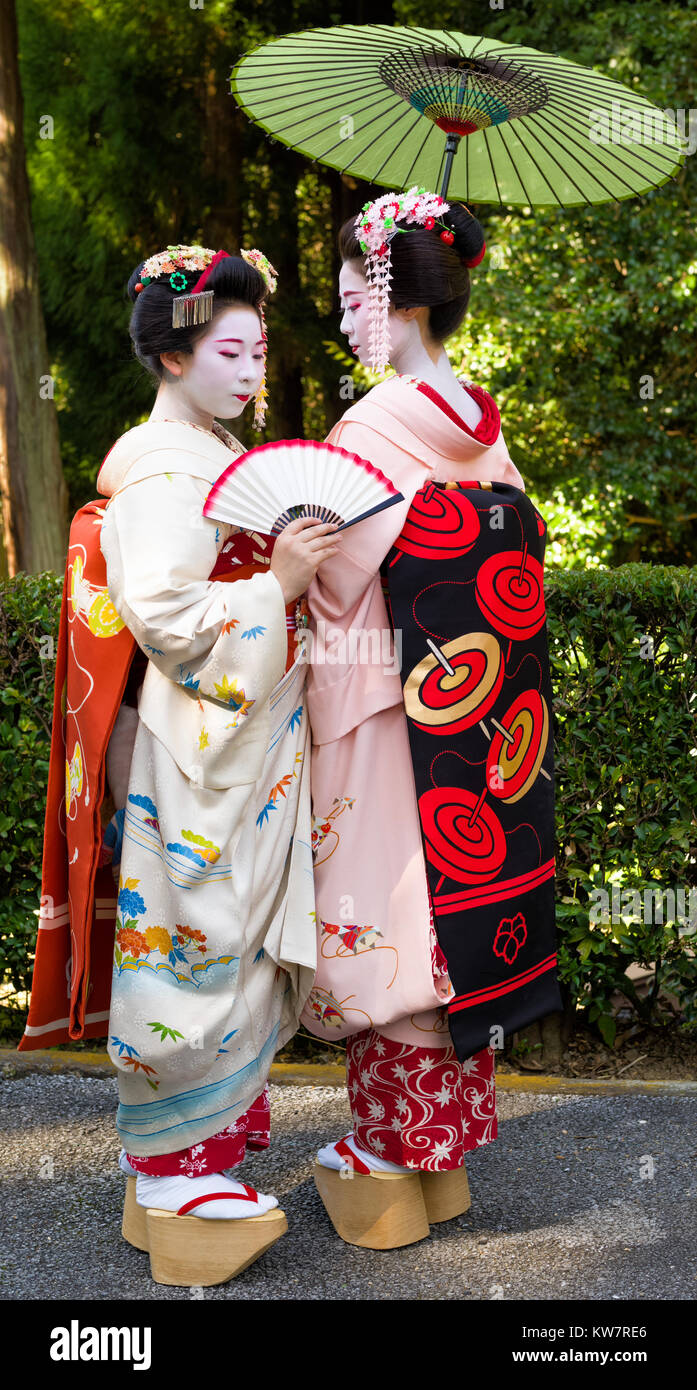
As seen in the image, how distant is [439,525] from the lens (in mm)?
2633

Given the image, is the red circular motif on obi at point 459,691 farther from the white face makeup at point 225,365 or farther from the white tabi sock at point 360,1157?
the white tabi sock at point 360,1157

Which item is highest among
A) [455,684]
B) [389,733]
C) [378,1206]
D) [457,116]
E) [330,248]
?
[330,248]

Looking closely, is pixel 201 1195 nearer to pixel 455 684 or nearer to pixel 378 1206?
pixel 378 1206

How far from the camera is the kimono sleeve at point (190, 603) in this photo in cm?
243

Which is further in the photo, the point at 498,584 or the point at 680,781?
the point at 680,781

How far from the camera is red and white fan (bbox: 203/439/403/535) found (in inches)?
96.6

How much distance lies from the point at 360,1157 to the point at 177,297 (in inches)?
73.5

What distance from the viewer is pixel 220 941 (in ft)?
8.24

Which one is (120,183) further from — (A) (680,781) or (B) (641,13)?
(A) (680,781)

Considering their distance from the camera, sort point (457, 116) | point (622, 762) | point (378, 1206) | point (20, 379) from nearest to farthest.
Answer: point (378, 1206) < point (457, 116) < point (622, 762) < point (20, 379)

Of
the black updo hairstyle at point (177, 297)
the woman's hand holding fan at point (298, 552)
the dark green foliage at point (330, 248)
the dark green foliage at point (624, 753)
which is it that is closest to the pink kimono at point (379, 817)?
the woman's hand holding fan at point (298, 552)

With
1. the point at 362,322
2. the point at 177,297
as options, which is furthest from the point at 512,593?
the point at 177,297
